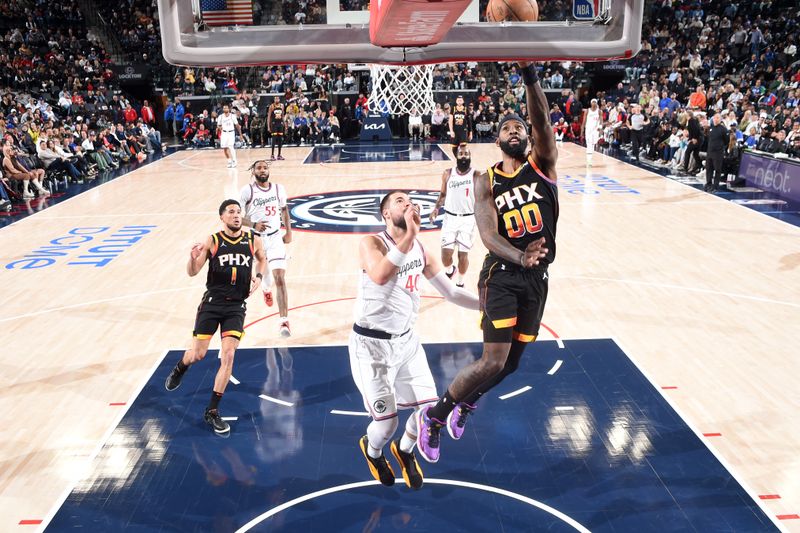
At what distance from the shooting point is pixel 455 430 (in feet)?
15.1

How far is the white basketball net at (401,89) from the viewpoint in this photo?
13.6m

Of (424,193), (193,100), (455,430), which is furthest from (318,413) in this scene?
(193,100)

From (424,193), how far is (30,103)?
1452 centimetres

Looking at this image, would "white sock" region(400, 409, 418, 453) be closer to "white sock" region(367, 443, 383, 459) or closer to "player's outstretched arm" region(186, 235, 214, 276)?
"white sock" region(367, 443, 383, 459)

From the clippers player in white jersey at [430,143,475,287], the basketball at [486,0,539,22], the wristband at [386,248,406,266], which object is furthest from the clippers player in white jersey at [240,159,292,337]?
the wristband at [386,248,406,266]

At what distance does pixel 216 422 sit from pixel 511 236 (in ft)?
9.07

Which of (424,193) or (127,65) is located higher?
(127,65)

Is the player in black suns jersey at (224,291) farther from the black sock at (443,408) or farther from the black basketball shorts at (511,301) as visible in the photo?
the black basketball shorts at (511,301)

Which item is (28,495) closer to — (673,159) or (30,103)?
(673,159)

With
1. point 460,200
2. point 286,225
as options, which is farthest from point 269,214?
point 460,200

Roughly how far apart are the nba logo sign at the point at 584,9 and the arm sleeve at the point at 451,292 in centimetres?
177

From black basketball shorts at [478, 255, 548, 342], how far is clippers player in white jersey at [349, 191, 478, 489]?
0.51 ft

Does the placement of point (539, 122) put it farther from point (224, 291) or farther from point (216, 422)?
point (216, 422)

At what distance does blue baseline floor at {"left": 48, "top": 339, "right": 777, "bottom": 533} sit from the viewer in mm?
4395
